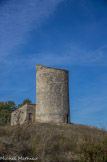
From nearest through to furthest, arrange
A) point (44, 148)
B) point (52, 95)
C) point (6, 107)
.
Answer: point (44, 148) → point (52, 95) → point (6, 107)

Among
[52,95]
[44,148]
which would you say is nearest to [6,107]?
[52,95]

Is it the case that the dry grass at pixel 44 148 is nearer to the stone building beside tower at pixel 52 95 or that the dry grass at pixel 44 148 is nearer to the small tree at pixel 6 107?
the stone building beside tower at pixel 52 95

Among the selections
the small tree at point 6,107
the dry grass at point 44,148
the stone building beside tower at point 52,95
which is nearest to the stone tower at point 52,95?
the stone building beside tower at point 52,95

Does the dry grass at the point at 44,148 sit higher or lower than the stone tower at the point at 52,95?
lower

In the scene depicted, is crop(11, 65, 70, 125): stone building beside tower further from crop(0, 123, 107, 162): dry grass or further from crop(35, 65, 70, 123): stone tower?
crop(0, 123, 107, 162): dry grass

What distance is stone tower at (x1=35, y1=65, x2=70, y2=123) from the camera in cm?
2233

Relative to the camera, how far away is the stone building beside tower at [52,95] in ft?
73.3

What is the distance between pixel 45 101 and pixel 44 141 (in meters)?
14.5

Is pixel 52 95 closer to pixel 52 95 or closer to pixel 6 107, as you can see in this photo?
pixel 52 95

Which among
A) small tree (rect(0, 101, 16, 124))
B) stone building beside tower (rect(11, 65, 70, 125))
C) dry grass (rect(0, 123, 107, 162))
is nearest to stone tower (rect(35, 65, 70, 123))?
stone building beside tower (rect(11, 65, 70, 125))

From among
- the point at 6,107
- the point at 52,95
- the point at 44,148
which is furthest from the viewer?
the point at 6,107

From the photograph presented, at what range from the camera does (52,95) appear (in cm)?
2245

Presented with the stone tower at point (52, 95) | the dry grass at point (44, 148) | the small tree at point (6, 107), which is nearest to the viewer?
the dry grass at point (44, 148)

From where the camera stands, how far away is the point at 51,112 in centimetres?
2227
